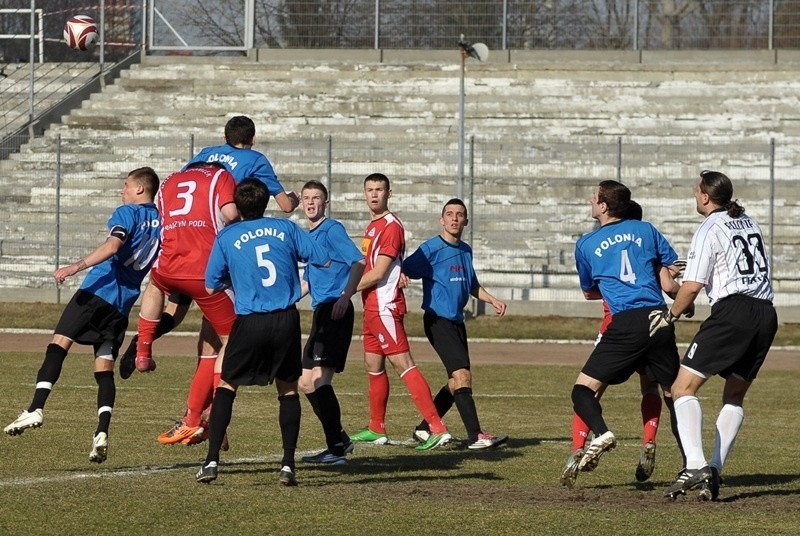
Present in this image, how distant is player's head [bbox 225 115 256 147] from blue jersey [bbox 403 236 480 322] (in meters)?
1.84

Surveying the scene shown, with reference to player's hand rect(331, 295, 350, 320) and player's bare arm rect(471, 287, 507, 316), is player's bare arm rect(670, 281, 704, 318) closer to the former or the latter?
player's hand rect(331, 295, 350, 320)

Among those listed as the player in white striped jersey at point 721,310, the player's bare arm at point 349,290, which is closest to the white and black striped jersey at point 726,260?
the player in white striped jersey at point 721,310

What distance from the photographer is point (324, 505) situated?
26.8 feet

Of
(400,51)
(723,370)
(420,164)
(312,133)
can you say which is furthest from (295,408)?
(400,51)

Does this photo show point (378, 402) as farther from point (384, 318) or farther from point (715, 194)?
point (715, 194)

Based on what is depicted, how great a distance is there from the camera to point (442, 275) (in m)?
11.4

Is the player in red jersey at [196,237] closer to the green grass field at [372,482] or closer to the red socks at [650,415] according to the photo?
the green grass field at [372,482]

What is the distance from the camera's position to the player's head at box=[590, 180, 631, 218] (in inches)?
362

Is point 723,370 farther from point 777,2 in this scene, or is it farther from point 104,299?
point 777,2

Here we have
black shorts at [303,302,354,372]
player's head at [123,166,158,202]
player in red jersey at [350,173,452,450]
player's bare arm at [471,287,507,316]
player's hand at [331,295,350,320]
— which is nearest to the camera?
player's head at [123,166,158,202]

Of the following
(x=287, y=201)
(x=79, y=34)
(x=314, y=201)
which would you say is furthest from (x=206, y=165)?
(x=79, y=34)

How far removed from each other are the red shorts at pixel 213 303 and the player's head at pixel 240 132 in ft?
3.62

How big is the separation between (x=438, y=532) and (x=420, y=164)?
20.1 m

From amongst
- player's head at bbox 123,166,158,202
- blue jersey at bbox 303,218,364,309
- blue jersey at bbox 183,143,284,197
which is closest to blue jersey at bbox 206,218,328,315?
blue jersey at bbox 183,143,284,197
